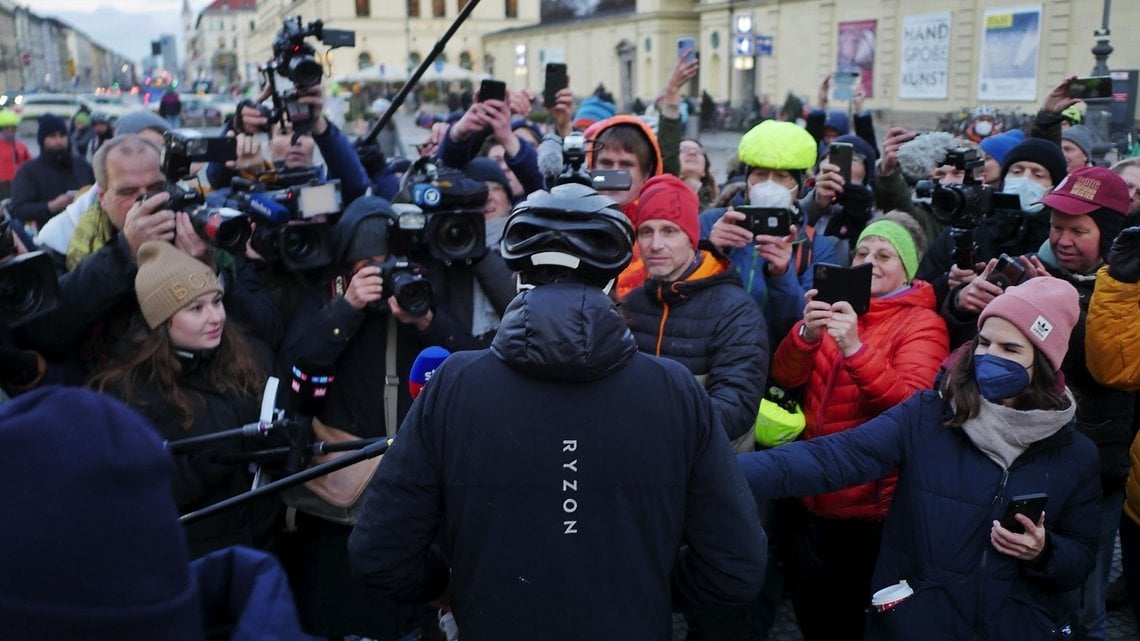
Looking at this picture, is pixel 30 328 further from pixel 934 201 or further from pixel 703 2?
pixel 703 2

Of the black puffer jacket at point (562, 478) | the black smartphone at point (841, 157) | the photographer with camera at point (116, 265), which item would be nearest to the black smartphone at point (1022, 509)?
the black puffer jacket at point (562, 478)

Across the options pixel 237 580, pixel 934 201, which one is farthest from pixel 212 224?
pixel 934 201

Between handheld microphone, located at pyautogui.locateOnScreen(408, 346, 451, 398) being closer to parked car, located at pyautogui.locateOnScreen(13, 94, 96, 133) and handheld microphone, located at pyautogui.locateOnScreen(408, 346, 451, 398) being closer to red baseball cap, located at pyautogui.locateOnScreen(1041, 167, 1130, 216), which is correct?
red baseball cap, located at pyautogui.locateOnScreen(1041, 167, 1130, 216)

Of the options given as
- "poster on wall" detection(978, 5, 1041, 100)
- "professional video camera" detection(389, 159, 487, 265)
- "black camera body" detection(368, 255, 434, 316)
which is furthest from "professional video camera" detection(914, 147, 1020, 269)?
"poster on wall" detection(978, 5, 1041, 100)

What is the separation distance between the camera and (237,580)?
141cm

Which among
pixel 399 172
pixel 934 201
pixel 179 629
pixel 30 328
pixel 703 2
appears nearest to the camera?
pixel 179 629

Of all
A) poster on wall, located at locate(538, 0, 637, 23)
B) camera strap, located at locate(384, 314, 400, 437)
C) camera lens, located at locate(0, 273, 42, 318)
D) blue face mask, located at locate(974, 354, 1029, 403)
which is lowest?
camera strap, located at locate(384, 314, 400, 437)

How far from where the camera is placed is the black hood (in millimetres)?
1811

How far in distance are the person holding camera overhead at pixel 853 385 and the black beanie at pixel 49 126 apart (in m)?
8.26

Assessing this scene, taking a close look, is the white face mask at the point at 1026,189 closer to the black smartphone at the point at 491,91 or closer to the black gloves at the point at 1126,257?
the black gloves at the point at 1126,257

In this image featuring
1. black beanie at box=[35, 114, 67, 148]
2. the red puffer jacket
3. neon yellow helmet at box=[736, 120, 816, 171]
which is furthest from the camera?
black beanie at box=[35, 114, 67, 148]

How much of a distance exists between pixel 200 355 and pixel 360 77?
146 ft

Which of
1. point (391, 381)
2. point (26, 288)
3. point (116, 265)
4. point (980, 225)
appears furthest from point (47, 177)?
point (980, 225)

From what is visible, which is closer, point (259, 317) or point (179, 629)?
point (179, 629)
